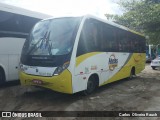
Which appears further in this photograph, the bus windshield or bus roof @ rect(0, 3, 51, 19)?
bus roof @ rect(0, 3, 51, 19)

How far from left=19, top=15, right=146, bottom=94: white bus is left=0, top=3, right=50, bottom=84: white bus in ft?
6.17

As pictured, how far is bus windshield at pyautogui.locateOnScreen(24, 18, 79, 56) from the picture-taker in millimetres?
8125

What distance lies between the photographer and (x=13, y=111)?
708 centimetres

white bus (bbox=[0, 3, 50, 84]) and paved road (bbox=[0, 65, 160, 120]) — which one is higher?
white bus (bbox=[0, 3, 50, 84])

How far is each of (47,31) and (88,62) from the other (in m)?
1.86

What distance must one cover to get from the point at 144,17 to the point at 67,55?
1361cm

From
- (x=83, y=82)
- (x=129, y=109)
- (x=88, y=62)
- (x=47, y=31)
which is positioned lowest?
(x=129, y=109)

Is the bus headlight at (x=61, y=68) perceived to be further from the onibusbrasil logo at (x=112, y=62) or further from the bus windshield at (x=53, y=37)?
the onibusbrasil logo at (x=112, y=62)

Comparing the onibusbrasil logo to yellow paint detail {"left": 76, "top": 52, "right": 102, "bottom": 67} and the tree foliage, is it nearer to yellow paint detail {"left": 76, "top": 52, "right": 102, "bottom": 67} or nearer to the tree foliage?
yellow paint detail {"left": 76, "top": 52, "right": 102, "bottom": 67}

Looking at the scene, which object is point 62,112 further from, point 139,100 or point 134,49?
point 134,49

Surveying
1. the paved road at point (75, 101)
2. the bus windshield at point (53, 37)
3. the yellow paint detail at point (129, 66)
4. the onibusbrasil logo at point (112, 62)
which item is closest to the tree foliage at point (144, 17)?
the yellow paint detail at point (129, 66)

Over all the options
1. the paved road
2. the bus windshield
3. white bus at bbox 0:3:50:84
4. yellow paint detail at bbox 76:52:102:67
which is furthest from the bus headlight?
white bus at bbox 0:3:50:84

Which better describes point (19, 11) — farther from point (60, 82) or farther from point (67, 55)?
point (60, 82)

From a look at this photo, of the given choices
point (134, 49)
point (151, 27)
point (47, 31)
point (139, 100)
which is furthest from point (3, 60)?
point (151, 27)
